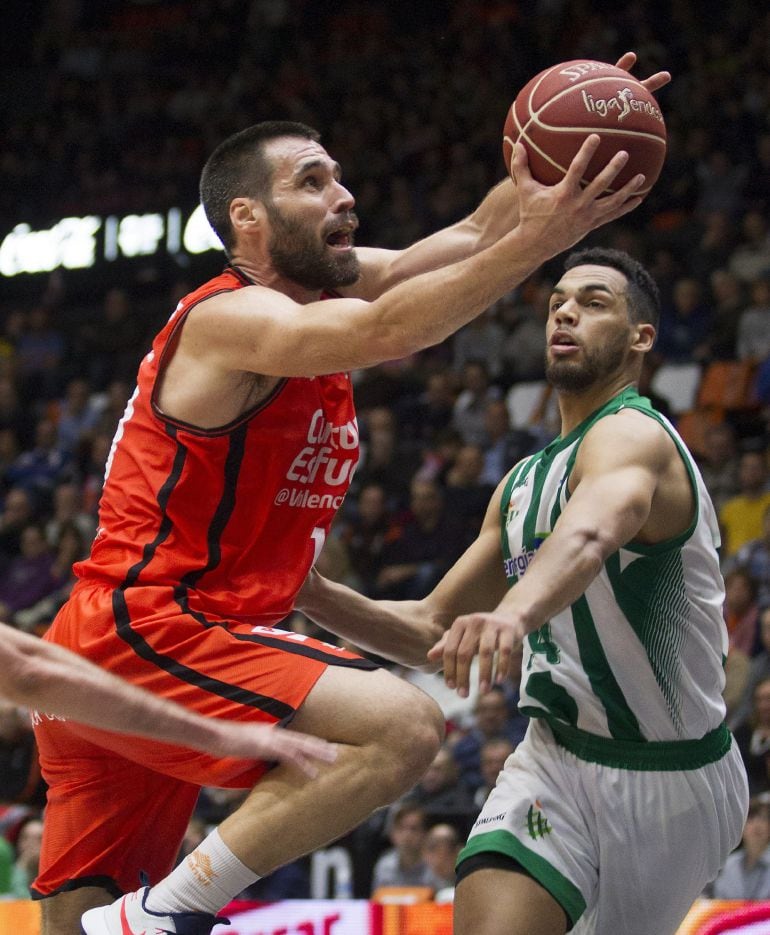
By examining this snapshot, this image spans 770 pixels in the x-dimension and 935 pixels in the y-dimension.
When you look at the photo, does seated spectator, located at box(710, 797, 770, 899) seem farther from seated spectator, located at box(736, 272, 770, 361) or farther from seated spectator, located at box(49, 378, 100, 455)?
seated spectator, located at box(49, 378, 100, 455)

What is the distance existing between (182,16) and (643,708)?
18327mm

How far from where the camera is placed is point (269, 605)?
399cm

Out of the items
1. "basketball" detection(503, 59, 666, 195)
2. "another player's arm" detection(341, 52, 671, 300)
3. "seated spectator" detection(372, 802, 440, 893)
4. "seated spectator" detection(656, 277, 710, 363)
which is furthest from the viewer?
"seated spectator" detection(656, 277, 710, 363)

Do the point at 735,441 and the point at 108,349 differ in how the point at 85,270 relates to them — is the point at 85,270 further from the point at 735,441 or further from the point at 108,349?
the point at 735,441

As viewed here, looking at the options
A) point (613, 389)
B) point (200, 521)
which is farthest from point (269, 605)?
point (613, 389)

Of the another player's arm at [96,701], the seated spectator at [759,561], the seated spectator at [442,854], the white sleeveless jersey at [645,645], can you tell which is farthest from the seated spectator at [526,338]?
the another player's arm at [96,701]

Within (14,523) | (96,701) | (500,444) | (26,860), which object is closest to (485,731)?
(26,860)

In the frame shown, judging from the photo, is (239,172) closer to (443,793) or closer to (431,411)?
(443,793)

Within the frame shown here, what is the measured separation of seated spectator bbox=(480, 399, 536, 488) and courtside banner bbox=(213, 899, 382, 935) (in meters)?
5.18

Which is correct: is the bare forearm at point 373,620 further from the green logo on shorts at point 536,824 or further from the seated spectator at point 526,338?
the seated spectator at point 526,338

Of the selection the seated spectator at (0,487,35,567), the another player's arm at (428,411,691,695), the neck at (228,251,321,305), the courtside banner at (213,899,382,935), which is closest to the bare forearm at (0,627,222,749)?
the another player's arm at (428,411,691,695)

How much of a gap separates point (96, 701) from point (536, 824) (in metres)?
1.46

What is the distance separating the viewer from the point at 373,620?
4707 mm

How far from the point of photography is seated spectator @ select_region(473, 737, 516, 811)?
320 inches
